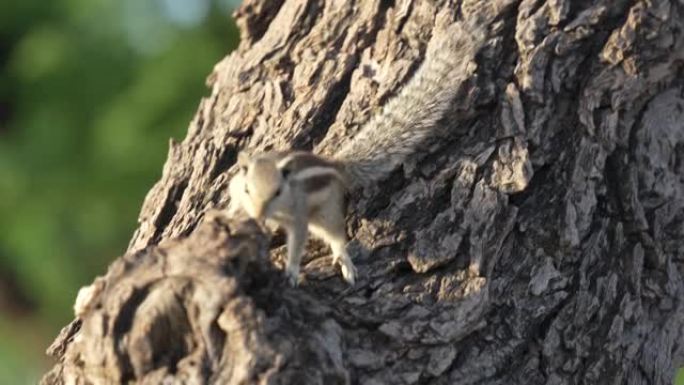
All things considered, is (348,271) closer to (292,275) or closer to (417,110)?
(292,275)

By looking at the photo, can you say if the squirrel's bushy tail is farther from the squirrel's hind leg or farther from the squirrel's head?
the squirrel's head

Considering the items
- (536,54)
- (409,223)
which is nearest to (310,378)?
(409,223)

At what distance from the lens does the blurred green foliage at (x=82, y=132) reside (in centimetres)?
679

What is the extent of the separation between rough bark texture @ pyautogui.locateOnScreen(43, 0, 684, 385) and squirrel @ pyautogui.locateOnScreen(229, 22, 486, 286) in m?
0.05

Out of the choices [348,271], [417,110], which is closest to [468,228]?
[348,271]

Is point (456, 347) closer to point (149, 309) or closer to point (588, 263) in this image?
point (588, 263)

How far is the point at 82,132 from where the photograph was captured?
23.2 feet

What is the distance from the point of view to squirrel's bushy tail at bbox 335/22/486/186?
3639 mm

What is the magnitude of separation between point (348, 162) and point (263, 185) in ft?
1.09

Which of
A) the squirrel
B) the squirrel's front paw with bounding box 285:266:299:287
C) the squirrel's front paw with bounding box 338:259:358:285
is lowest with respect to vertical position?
the squirrel's front paw with bounding box 338:259:358:285

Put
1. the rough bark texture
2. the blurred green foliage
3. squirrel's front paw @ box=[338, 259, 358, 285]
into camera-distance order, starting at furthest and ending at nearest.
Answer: the blurred green foliage → squirrel's front paw @ box=[338, 259, 358, 285] → the rough bark texture

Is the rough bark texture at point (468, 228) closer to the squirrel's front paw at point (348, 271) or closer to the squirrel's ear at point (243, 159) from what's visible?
the squirrel's front paw at point (348, 271)

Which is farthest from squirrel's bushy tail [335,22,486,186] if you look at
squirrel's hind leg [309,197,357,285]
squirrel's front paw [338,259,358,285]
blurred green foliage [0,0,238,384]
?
blurred green foliage [0,0,238,384]

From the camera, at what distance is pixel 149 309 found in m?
2.90
